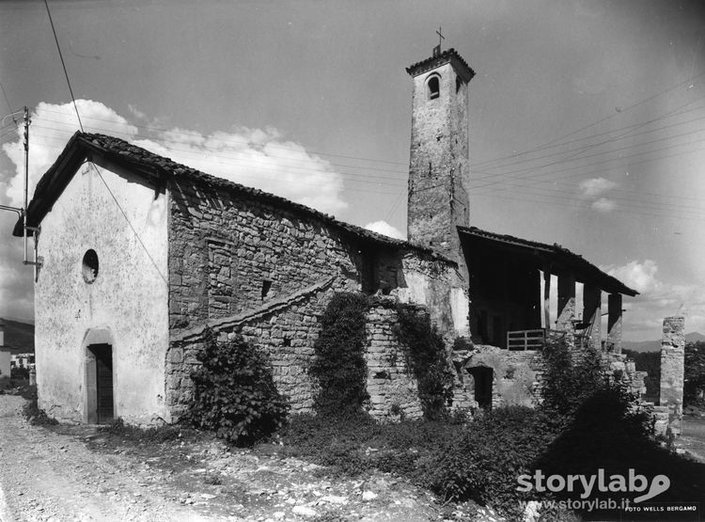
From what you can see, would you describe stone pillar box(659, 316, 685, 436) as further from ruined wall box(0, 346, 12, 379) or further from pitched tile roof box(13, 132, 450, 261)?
ruined wall box(0, 346, 12, 379)

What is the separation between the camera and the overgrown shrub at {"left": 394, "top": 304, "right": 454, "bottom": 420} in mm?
11594

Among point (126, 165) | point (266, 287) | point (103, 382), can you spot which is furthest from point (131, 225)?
point (103, 382)

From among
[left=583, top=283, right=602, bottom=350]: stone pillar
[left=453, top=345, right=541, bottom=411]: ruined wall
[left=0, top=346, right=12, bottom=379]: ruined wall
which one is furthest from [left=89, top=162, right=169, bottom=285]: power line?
[left=0, top=346, right=12, bottom=379]: ruined wall

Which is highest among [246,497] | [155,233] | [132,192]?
[132,192]

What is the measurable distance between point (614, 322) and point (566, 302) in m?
6.43

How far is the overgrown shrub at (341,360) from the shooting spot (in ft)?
34.6

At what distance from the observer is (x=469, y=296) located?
18.4 meters

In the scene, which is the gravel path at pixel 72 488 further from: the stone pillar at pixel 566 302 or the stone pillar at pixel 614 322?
the stone pillar at pixel 614 322

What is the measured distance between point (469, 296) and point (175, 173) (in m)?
12.9

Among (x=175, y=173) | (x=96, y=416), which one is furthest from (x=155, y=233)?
(x=96, y=416)

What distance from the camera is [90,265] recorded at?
35.7 ft

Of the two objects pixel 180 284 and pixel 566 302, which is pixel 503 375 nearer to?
pixel 566 302

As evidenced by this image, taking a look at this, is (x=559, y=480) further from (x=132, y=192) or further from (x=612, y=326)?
(x=612, y=326)

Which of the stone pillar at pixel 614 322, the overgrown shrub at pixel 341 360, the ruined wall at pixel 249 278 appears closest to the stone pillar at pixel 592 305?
the stone pillar at pixel 614 322
